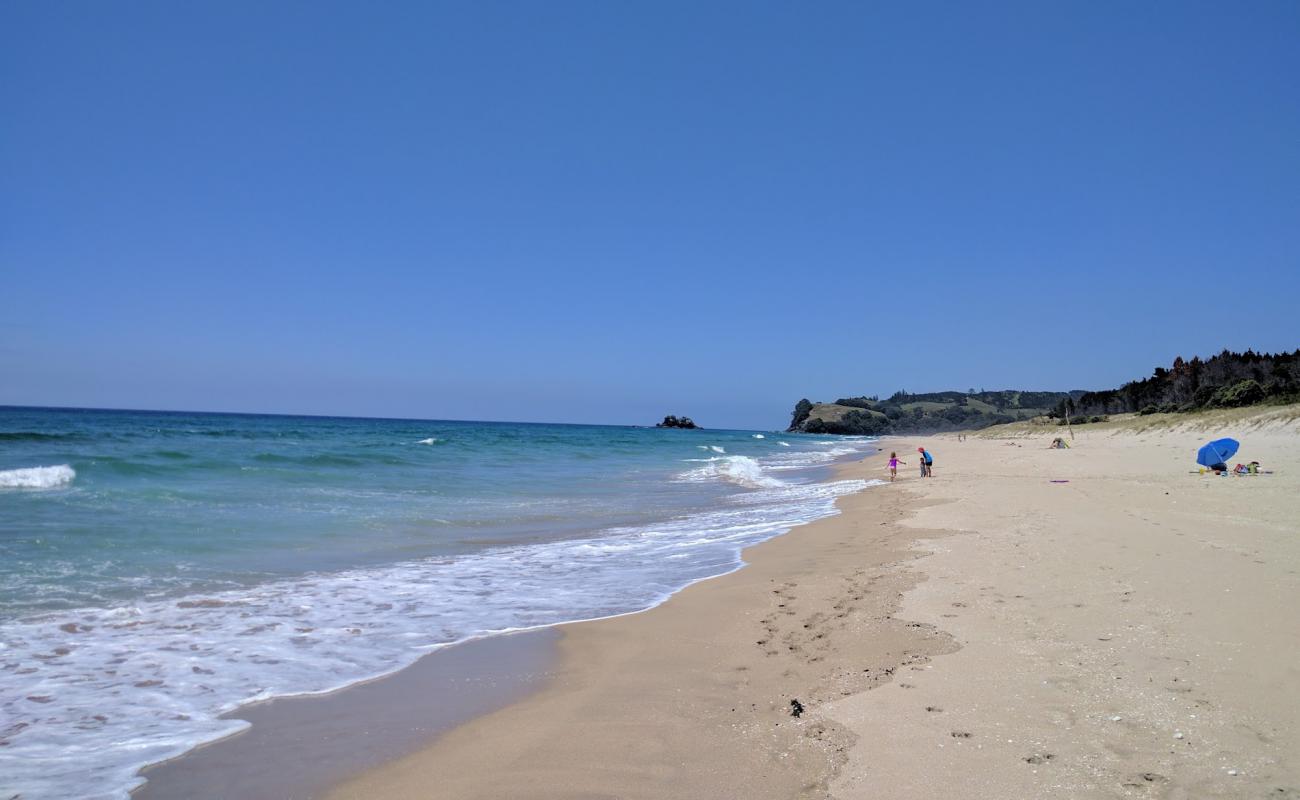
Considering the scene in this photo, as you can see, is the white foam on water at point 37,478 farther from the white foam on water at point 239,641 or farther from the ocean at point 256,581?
the white foam on water at point 239,641

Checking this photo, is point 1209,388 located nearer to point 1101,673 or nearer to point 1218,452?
point 1218,452

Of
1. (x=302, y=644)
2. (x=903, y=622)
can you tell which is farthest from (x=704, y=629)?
(x=302, y=644)

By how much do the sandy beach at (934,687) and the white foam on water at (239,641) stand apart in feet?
3.56

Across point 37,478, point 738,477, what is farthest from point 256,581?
point 738,477

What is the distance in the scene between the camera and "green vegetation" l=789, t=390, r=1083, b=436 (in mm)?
132375

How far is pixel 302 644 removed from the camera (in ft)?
18.1

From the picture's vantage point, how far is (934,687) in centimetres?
402

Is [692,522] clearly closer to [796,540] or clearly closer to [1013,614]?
[796,540]

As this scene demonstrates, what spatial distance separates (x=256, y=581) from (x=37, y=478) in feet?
46.3

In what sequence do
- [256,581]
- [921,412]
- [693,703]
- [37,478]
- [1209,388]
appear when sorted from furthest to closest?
[921,412] → [1209,388] → [37,478] → [256,581] → [693,703]

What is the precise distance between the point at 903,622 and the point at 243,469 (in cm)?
2192

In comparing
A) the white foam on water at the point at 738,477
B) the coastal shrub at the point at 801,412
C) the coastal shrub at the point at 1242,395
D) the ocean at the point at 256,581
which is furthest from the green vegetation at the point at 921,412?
the ocean at the point at 256,581

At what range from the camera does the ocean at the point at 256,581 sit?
13.8ft

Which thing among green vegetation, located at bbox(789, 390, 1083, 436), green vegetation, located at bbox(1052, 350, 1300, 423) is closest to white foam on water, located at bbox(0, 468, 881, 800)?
green vegetation, located at bbox(1052, 350, 1300, 423)
